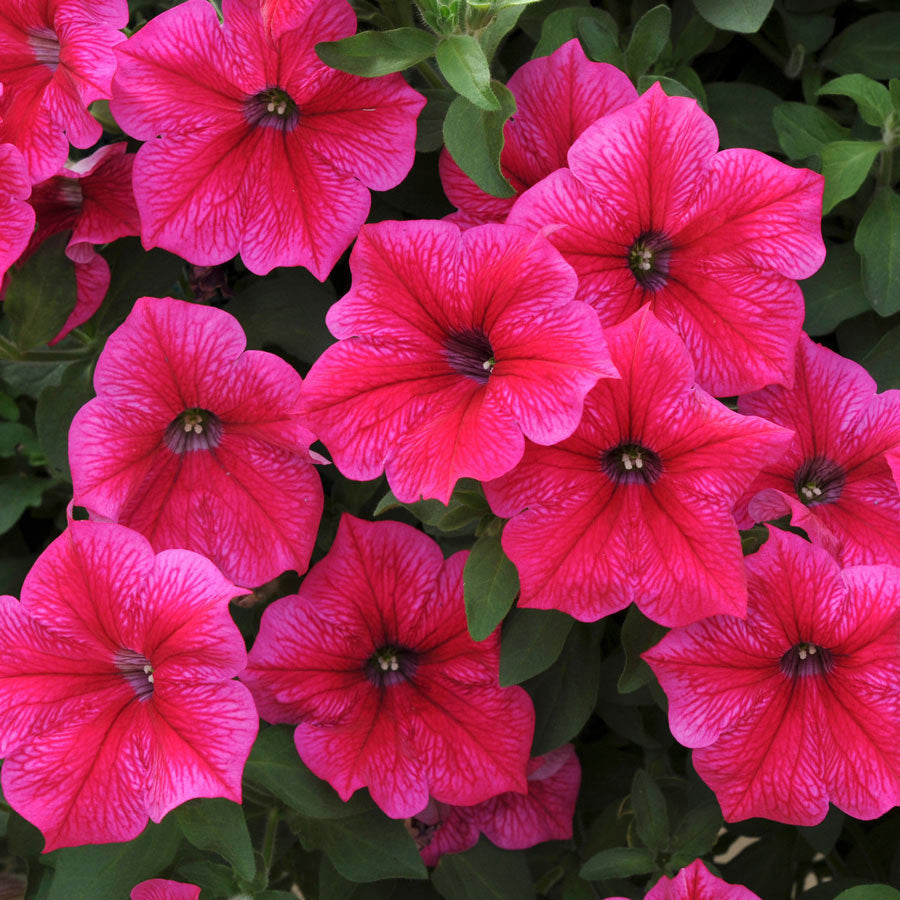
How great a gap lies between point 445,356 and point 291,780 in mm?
352

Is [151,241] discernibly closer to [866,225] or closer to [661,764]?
[866,225]

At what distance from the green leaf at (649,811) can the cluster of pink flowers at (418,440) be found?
100mm

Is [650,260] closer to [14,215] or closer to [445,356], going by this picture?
[445,356]

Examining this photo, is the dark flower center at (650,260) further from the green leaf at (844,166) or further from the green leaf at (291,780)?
the green leaf at (291,780)

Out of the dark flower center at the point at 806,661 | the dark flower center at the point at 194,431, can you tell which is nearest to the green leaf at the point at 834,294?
the dark flower center at the point at 806,661

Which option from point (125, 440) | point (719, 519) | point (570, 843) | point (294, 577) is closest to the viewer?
point (719, 519)

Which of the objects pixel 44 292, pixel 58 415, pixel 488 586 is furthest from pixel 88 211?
pixel 488 586

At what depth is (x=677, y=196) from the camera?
731 millimetres

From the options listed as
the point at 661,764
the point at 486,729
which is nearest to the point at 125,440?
the point at 486,729

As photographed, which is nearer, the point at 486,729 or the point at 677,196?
the point at 677,196

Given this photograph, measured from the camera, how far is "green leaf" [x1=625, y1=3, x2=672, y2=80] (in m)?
0.82

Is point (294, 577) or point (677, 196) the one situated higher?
point (677, 196)

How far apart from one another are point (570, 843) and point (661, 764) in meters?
0.14

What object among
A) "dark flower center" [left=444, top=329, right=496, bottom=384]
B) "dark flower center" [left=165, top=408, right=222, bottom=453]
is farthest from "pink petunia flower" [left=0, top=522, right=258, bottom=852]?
"dark flower center" [left=444, top=329, right=496, bottom=384]
